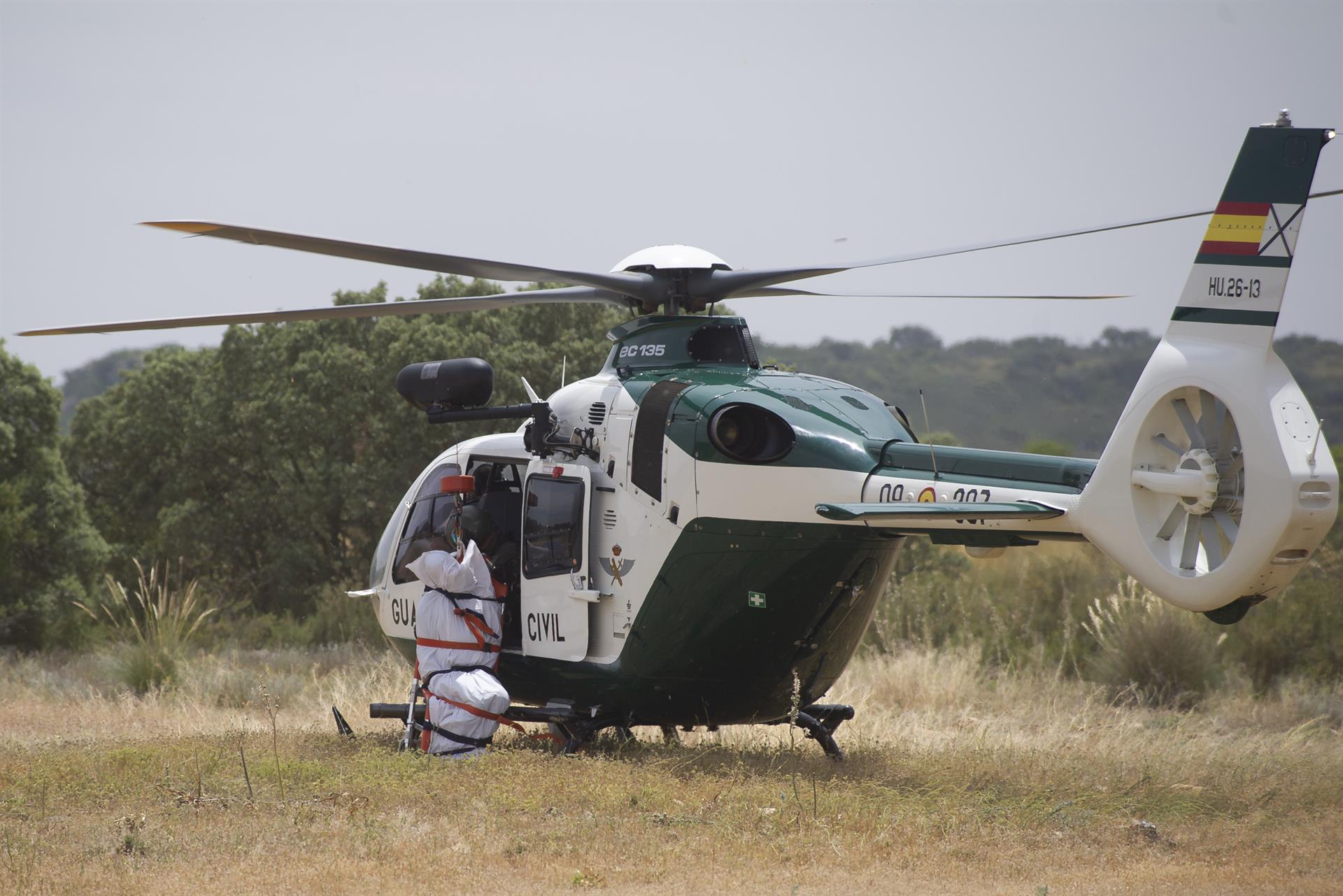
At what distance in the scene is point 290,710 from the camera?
547 inches

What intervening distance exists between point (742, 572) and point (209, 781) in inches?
154

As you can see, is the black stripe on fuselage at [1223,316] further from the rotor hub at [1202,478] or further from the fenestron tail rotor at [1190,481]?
the rotor hub at [1202,478]

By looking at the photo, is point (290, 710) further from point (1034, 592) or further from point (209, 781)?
point (1034, 592)

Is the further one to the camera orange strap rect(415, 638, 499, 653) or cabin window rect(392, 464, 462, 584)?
cabin window rect(392, 464, 462, 584)

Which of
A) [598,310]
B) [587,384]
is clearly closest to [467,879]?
[587,384]

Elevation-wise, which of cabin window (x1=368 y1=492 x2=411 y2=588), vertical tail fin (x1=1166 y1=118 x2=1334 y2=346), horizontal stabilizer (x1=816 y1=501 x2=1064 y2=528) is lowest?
cabin window (x1=368 y1=492 x2=411 y2=588)

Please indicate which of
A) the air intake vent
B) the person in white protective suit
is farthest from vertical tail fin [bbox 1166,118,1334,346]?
the person in white protective suit

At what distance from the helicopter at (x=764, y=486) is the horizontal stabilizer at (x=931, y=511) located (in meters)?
0.02

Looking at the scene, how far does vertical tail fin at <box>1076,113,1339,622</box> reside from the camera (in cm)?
661

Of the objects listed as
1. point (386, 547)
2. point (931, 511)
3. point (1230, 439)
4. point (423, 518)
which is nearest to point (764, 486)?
point (931, 511)

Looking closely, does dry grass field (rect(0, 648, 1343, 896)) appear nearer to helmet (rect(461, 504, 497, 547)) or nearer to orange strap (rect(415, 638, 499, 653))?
orange strap (rect(415, 638, 499, 653))

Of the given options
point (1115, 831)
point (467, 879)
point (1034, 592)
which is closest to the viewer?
point (467, 879)

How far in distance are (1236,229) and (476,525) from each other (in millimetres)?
6007

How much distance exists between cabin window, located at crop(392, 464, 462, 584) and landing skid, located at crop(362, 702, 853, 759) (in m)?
1.34
